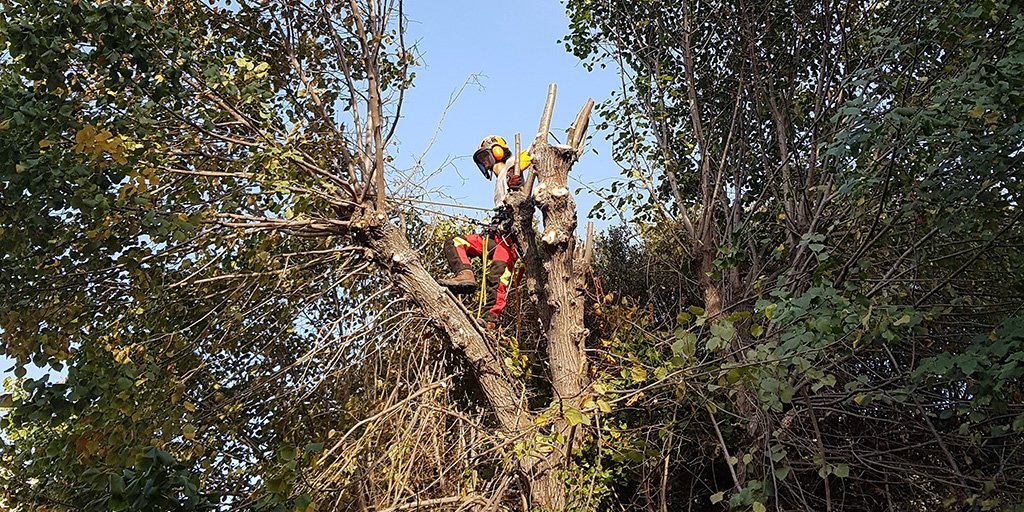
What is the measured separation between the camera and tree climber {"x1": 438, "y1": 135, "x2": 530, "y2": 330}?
6812mm

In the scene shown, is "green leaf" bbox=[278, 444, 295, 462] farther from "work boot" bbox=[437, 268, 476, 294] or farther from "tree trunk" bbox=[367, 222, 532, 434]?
"work boot" bbox=[437, 268, 476, 294]

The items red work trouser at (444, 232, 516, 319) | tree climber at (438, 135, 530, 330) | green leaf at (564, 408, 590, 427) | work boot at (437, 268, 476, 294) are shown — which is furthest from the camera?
red work trouser at (444, 232, 516, 319)

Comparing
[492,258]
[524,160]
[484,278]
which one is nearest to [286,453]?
[484,278]

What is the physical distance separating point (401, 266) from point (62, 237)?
229 cm

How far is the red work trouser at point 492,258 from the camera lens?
6.98 meters

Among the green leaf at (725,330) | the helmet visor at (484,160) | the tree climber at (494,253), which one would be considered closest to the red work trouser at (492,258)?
the tree climber at (494,253)

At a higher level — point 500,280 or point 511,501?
point 500,280

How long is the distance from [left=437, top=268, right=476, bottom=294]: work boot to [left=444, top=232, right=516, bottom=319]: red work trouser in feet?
0.30

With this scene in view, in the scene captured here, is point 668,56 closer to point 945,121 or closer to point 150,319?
point 945,121

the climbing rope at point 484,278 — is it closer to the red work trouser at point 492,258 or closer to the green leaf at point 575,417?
the red work trouser at point 492,258

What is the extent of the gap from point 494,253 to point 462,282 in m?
0.57

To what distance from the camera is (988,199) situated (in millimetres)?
4238

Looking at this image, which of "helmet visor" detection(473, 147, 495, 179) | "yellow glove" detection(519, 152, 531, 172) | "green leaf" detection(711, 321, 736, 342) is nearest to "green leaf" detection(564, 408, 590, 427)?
"green leaf" detection(711, 321, 736, 342)

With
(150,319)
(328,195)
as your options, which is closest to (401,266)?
(328,195)
